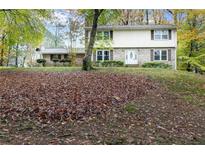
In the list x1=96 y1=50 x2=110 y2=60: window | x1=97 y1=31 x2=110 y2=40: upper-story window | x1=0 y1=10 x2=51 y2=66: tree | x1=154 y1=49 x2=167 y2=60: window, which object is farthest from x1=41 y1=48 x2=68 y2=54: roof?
x1=154 y1=49 x2=167 y2=60: window

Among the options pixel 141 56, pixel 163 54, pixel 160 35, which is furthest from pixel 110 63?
pixel 160 35

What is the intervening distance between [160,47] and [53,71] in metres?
4.75

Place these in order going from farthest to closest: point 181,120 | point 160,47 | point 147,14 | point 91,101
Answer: point 160,47
point 147,14
point 91,101
point 181,120

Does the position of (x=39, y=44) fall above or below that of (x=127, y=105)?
above

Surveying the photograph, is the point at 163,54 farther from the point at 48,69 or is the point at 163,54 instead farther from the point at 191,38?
the point at 48,69

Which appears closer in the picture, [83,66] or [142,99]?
[142,99]

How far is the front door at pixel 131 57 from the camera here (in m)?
8.57

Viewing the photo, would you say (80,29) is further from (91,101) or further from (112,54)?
(91,101)

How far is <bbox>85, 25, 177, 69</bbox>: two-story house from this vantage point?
9148 mm

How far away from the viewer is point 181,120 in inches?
199

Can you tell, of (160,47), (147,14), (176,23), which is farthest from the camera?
(160,47)

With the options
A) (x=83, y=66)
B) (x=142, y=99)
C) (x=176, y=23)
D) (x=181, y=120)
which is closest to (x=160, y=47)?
(x=176, y=23)

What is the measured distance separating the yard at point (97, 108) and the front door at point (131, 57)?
1402mm

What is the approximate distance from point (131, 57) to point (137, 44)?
0.87 meters
